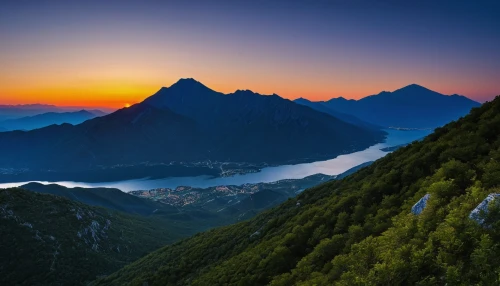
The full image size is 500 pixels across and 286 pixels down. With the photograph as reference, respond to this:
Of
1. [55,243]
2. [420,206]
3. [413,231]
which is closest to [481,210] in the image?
[413,231]

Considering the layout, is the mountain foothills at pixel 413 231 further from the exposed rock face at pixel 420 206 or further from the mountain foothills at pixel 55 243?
the mountain foothills at pixel 55 243

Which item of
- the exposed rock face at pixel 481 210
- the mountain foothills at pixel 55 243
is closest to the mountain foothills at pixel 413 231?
the exposed rock face at pixel 481 210

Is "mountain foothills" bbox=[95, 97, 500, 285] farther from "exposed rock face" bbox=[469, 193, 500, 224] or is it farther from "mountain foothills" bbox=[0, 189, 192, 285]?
"mountain foothills" bbox=[0, 189, 192, 285]

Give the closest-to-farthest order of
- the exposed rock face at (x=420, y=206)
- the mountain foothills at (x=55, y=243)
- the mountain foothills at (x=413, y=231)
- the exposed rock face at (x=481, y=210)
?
the mountain foothills at (x=413, y=231), the exposed rock face at (x=481, y=210), the exposed rock face at (x=420, y=206), the mountain foothills at (x=55, y=243)

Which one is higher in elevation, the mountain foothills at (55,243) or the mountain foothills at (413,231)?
the mountain foothills at (413,231)

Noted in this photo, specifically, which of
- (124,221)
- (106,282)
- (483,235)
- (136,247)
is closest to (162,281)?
(106,282)

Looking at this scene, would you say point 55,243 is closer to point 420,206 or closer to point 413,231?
point 413,231

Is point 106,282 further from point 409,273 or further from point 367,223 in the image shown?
point 409,273
